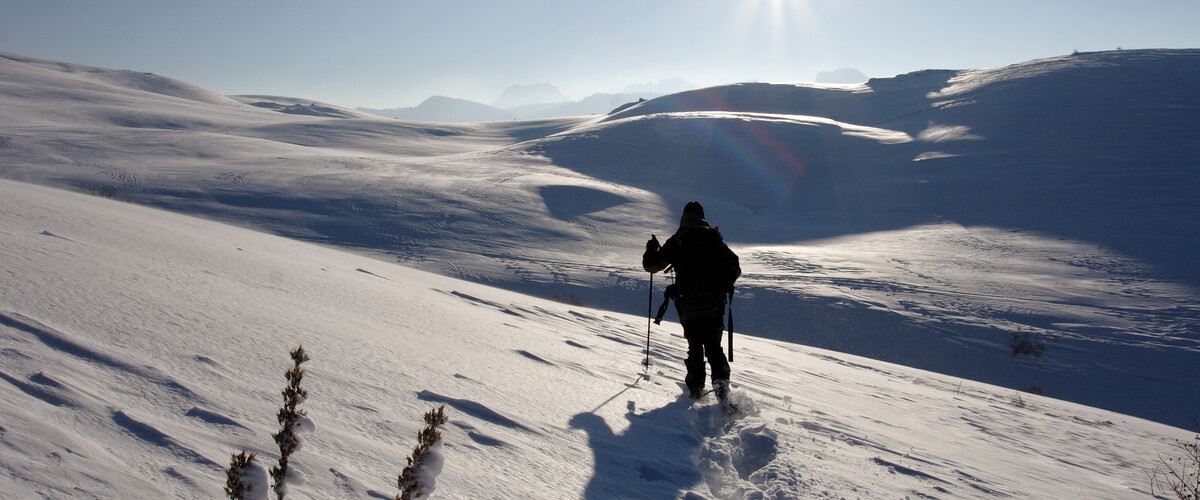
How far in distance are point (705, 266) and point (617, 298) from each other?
778 cm

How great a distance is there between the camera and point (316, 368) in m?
3.21

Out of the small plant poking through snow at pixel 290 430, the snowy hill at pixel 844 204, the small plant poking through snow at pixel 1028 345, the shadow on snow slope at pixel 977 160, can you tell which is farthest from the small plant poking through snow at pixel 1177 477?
the shadow on snow slope at pixel 977 160

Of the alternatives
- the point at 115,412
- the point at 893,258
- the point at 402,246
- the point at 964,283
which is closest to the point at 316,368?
the point at 115,412

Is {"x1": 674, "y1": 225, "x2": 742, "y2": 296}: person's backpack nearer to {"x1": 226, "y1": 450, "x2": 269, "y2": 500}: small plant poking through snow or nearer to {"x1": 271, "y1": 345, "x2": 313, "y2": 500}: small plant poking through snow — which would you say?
{"x1": 271, "y1": 345, "x2": 313, "y2": 500}: small plant poking through snow

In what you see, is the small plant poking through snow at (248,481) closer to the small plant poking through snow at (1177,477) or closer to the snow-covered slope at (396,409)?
the snow-covered slope at (396,409)

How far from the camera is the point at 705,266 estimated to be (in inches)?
190

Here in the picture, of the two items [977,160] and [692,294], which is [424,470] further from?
[977,160]

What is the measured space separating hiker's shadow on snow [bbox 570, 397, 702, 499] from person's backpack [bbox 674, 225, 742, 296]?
3.83 feet

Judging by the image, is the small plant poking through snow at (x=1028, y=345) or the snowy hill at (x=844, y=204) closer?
the small plant poking through snow at (x=1028, y=345)

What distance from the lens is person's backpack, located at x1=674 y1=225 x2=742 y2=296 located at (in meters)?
4.81

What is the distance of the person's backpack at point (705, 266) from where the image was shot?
4812mm

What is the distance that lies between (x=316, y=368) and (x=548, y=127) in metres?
53.2

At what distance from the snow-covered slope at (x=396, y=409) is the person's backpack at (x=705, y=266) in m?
0.81

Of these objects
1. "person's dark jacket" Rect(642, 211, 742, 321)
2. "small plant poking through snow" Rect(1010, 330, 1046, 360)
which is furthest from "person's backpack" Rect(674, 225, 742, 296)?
"small plant poking through snow" Rect(1010, 330, 1046, 360)
